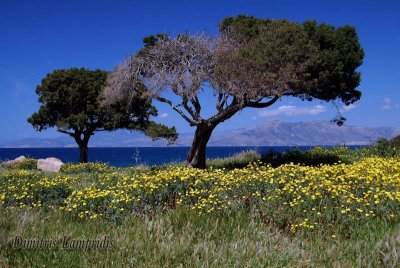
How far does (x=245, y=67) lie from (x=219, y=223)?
13.0 metres

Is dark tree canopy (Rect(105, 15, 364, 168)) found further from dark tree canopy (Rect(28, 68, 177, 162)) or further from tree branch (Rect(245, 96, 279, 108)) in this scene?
dark tree canopy (Rect(28, 68, 177, 162))

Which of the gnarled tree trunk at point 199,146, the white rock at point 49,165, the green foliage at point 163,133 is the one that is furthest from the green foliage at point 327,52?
the white rock at point 49,165

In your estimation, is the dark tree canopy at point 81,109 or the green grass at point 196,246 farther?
the dark tree canopy at point 81,109

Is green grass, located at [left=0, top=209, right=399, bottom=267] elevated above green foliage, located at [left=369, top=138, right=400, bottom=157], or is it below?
below

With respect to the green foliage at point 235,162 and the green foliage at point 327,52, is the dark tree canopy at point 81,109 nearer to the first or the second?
the green foliage at point 235,162

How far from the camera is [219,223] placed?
707 centimetres

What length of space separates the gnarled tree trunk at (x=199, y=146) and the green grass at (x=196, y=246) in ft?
47.2

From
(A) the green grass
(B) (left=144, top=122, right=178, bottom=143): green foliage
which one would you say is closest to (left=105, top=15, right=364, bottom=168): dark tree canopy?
(B) (left=144, top=122, right=178, bottom=143): green foliage

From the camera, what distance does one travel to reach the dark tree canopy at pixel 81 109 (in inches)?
1423

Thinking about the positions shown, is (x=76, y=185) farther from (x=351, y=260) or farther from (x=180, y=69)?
(x=351, y=260)

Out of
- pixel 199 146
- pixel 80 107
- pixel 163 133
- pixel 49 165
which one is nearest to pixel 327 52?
pixel 199 146

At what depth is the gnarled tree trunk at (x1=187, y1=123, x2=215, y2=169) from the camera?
21547 millimetres

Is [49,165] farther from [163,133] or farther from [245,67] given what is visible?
[245,67]

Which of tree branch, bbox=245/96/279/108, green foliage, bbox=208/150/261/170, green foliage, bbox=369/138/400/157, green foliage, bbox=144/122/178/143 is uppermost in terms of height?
tree branch, bbox=245/96/279/108
